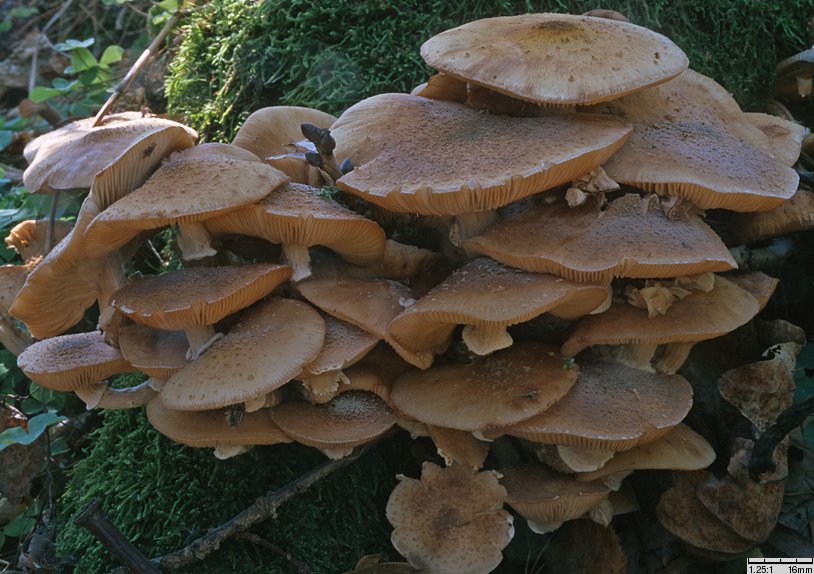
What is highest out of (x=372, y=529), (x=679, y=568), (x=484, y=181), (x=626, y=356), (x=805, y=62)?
(x=484, y=181)

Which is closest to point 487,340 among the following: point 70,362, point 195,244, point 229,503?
point 195,244

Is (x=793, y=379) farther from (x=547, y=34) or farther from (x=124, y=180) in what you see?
(x=124, y=180)

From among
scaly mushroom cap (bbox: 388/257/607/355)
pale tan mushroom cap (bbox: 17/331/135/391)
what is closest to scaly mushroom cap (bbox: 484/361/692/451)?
scaly mushroom cap (bbox: 388/257/607/355)

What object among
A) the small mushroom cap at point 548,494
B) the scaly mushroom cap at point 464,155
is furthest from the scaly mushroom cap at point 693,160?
the small mushroom cap at point 548,494

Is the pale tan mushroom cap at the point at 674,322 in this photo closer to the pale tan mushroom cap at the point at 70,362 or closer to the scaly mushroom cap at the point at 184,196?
the scaly mushroom cap at the point at 184,196

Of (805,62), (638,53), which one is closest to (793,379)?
(638,53)
